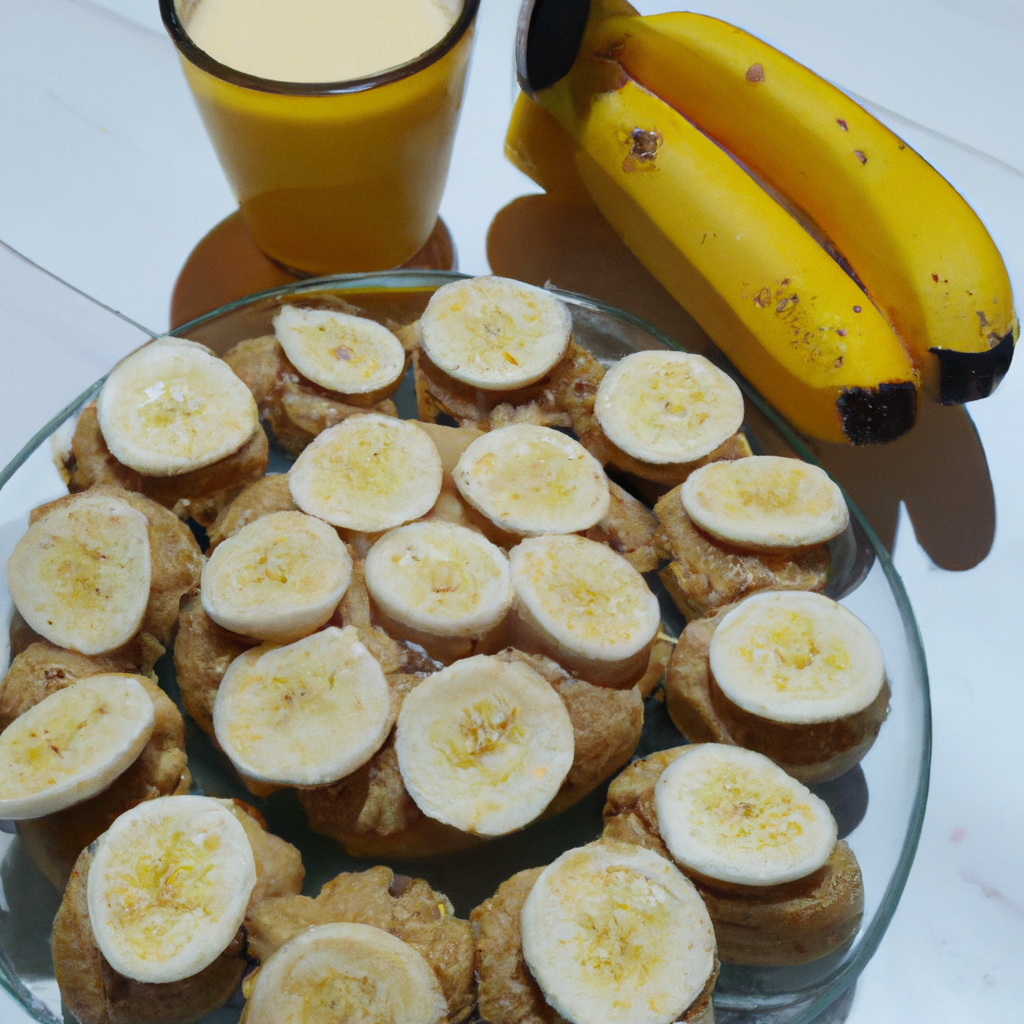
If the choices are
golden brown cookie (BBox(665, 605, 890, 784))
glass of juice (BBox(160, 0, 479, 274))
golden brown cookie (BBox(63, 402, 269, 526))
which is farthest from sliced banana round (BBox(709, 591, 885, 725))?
glass of juice (BBox(160, 0, 479, 274))

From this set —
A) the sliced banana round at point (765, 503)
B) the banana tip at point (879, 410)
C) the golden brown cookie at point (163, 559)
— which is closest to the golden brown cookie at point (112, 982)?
the golden brown cookie at point (163, 559)

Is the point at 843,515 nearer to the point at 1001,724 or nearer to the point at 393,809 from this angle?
the point at 1001,724

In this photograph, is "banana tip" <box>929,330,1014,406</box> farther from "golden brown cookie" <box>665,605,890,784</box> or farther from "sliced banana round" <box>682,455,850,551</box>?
"golden brown cookie" <box>665,605,890,784</box>

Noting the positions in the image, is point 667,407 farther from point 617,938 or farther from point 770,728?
point 617,938

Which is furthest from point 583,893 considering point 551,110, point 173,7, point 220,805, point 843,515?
point 173,7

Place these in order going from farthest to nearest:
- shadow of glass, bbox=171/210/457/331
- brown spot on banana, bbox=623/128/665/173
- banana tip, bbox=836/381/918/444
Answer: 1. shadow of glass, bbox=171/210/457/331
2. brown spot on banana, bbox=623/128/665/173
3. banana tip, bbox=836/381/918/444

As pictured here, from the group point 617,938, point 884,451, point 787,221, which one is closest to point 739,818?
point 617,938
